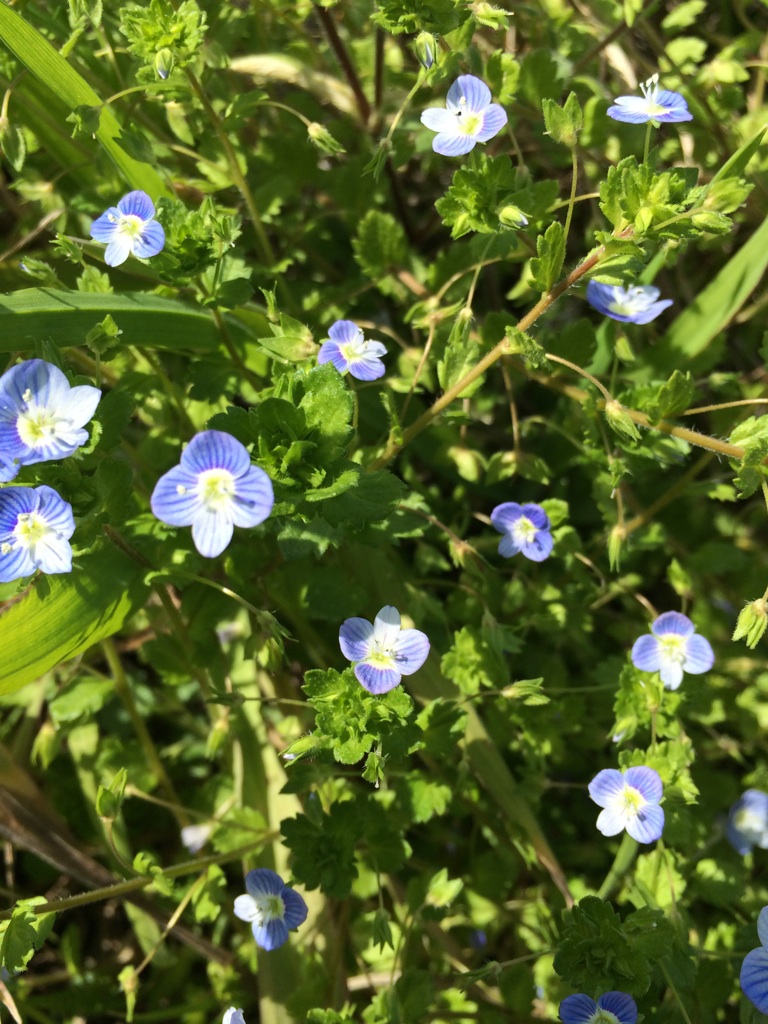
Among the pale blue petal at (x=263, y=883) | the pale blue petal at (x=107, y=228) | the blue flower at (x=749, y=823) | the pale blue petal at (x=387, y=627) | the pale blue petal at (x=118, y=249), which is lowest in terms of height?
the blue flower at (x=749, y=823)

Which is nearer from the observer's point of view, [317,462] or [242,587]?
[317,462]

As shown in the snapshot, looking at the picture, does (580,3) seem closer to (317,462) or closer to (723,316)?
(723,316)

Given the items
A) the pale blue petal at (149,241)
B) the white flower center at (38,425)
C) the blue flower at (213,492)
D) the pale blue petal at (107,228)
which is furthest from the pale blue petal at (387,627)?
the pale blue petal at (107,228)

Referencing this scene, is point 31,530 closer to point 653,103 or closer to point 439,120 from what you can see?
point 439,120

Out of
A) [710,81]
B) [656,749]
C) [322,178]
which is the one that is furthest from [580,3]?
[656,749]

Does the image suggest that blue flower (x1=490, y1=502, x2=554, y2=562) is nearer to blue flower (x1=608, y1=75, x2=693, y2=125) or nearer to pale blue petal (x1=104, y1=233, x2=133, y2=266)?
blue flower (x1=608, y1=75, x2=693, y2=125)

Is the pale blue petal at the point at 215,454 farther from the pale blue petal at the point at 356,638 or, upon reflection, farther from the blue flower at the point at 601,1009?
the blue flower at the point at 601,1009
